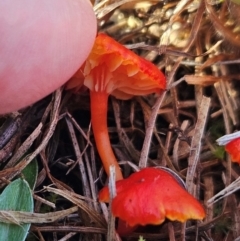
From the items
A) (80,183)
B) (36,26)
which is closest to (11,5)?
(36,26)

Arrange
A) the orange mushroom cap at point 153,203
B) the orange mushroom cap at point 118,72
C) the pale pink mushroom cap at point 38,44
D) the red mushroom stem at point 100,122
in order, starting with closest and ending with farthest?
the pale pink mushroom cap at point 38,44
the orange mushroom cap at point 153,203
the orange mushroom cap at point 118,72
the red mushroom stem at point 100,122

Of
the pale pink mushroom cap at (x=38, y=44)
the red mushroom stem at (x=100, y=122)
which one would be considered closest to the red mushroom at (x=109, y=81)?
the red mushroom stem at (x=100, y=122)

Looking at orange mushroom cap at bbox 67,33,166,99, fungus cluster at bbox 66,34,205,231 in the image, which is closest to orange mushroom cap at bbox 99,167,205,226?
fungus cluster at bbox 66,34,205,231

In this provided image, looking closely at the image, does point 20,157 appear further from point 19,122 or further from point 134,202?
point 134,202

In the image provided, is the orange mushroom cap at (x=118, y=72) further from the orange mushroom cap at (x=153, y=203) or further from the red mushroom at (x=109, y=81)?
the orange mushroom cap at (x=153, y=203)

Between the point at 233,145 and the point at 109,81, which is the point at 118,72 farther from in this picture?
the point at 233,145

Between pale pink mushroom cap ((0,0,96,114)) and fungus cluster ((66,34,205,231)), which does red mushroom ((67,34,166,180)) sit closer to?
fungus cluster ((66,34,205,231))
